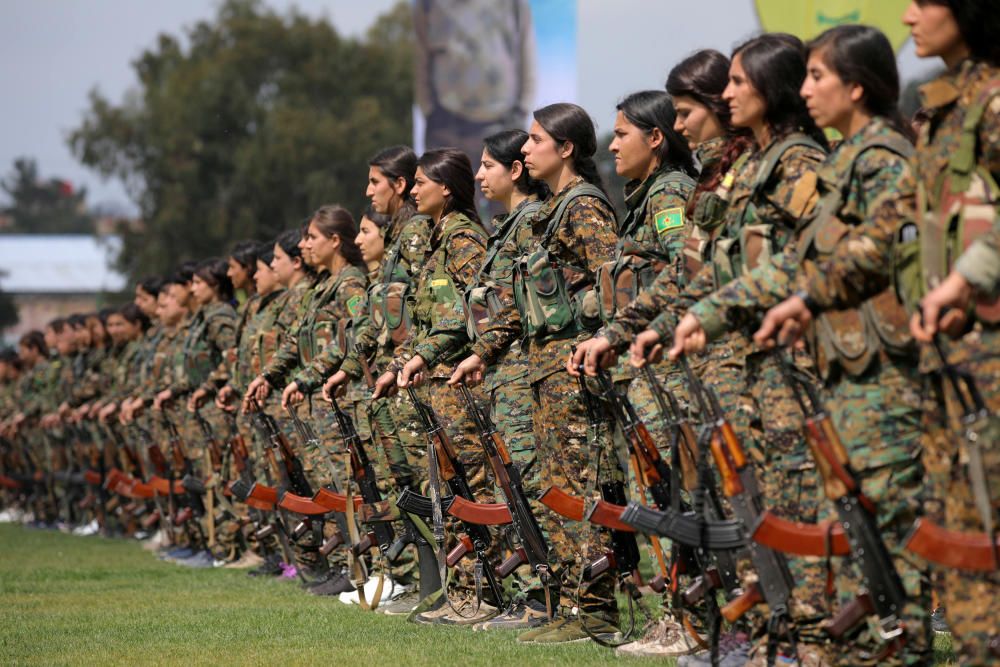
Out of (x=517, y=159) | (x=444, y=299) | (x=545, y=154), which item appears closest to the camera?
(x=545, y=154)

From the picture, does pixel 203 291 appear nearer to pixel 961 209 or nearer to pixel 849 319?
pixel 849 319

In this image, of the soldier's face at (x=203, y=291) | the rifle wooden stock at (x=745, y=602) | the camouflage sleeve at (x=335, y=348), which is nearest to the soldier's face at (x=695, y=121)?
the rifle wooden stock at (x=745, y=602)

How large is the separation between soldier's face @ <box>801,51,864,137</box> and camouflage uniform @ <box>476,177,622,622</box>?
1.96 m

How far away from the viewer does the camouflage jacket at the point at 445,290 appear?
8266 millimetres

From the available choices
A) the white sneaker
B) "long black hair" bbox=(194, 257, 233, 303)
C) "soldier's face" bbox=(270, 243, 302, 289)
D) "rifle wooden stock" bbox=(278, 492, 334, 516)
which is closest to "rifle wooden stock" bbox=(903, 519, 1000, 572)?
the white sneaker

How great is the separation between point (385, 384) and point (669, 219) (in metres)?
2.50

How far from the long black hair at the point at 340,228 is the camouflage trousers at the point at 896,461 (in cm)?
608

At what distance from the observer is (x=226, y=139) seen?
5381cm

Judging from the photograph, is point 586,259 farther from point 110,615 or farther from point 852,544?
point 110,615

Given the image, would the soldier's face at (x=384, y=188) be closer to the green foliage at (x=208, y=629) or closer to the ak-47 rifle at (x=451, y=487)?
the ak-47 rifle at (x=451, y=487)

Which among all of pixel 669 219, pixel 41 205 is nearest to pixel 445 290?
pixel 669 219

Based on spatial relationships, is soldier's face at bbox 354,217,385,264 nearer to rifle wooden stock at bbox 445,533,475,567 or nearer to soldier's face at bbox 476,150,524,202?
soldier's face at bbox 476,150,524,202

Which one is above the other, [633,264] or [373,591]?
[633,264]

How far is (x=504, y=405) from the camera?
25.8ft
